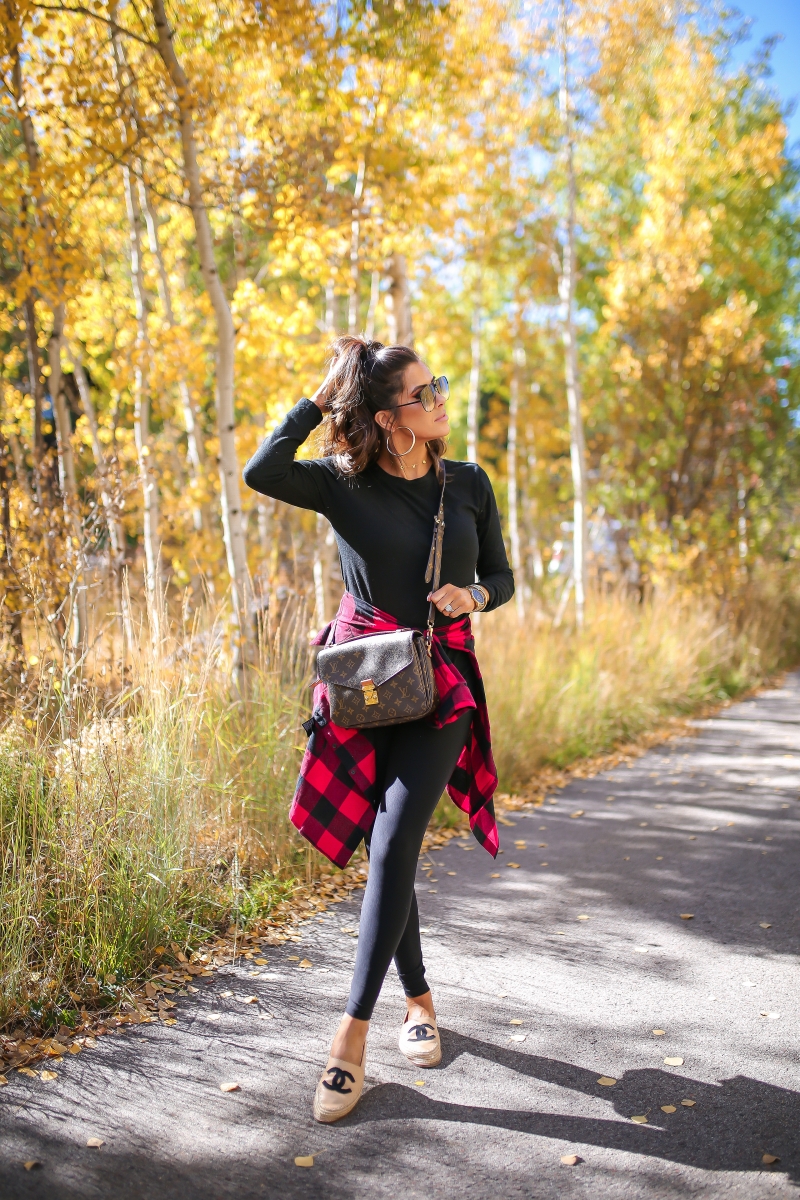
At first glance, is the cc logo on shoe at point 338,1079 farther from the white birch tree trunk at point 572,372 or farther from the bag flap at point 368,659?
the white birch tree trunk at point 572,372

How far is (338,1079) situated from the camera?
2381 mm

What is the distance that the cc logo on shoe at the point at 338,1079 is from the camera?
2.37 metres

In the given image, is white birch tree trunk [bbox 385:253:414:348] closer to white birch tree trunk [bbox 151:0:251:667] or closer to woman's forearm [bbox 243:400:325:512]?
white birch tree trunk [bbox 151:0:251:667]

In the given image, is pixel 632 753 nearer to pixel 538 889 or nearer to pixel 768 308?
pixel 538 889

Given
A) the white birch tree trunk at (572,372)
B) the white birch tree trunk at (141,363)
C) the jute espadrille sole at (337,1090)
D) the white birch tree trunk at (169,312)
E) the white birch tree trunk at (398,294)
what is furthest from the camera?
the white birch tree trunk at (572,372)

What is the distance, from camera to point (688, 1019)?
2949 mm

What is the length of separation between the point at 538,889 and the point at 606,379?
1362cm

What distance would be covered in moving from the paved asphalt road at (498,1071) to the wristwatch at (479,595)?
1326 millimetres

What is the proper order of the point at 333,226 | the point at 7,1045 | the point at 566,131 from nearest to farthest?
the point at 7,1045, the point at 333,226, the point at 566,131

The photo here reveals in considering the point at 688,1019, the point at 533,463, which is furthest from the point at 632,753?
the point at 533,463

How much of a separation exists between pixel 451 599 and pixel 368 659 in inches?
11.1

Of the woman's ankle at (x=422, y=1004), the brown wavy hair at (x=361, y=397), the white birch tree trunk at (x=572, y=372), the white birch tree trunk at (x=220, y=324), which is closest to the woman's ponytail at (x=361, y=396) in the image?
the brown wavy hair at (x=361, y=397)

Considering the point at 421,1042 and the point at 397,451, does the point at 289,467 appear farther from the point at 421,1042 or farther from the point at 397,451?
the point at 421,1042

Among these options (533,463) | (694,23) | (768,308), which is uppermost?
(694,23)
